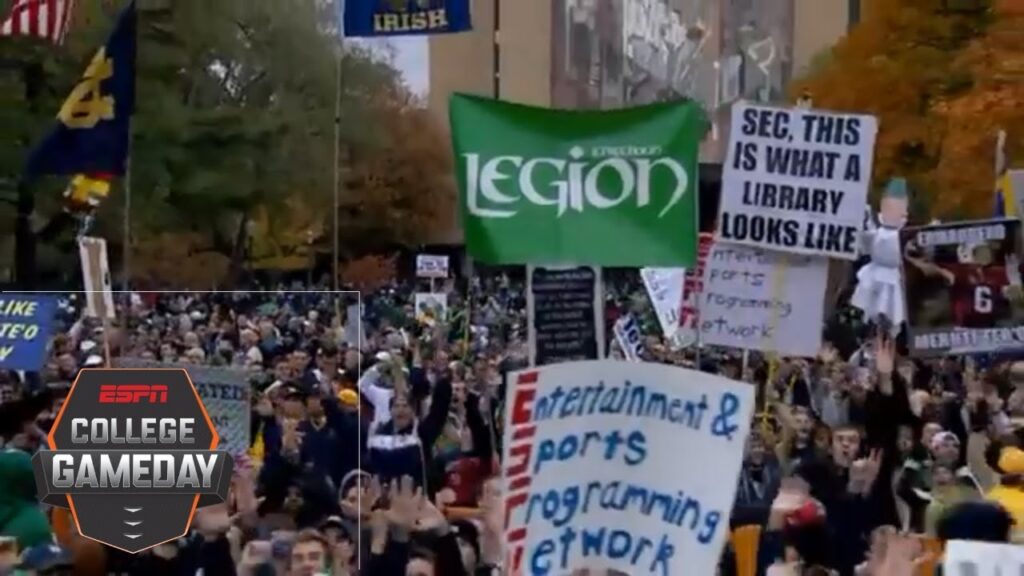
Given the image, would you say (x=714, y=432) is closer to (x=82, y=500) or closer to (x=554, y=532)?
(x=554, y=532)

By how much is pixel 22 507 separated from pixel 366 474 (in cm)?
121

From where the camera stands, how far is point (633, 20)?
1976 inches

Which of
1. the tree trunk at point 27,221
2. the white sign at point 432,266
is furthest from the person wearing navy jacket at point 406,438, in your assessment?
the tree trunk at point 27,221

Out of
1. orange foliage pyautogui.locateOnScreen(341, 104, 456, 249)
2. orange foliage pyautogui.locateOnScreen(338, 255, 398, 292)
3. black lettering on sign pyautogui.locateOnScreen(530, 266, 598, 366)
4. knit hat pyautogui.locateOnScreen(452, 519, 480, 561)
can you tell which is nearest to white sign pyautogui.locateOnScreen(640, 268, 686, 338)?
black lettering on sign pyautogui.locateOnScreen(530, 266, 598, 366)

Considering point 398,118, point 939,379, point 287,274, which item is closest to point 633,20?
point 398,118

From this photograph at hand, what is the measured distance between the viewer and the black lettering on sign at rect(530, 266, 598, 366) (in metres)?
7.50

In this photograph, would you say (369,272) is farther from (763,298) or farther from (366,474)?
(366,474)

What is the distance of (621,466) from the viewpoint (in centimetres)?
619

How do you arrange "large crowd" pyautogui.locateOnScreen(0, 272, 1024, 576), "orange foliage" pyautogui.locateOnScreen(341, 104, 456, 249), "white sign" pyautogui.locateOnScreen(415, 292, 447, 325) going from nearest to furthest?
"large crowd" pyautogui.locateOnScreen(0, 272, 1024, 576)
"white sign" pyautogui.locateOnScreen(415, 292, 447, 325)
"orange foliage" pyautogui.locateOnScreen(341, 104, 456, 249)

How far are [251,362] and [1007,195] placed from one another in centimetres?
652

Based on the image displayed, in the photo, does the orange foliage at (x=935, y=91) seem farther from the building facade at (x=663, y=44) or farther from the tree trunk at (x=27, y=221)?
the building facade at (x=663, y=44)

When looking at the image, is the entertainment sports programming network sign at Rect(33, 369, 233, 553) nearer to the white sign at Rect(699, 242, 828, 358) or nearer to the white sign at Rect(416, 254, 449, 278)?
the white sign at Rect(699, 242, 828, 358)

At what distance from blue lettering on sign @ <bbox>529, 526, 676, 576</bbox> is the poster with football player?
4248 mm

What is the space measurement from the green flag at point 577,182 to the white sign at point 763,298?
83.5 inches
